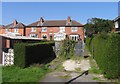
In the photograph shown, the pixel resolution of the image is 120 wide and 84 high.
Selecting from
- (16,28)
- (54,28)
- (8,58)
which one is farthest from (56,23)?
(8,58)

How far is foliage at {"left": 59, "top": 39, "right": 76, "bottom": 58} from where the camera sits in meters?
25.4

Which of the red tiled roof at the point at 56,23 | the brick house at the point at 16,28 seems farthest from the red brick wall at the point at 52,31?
the brick house at the point at 16,28

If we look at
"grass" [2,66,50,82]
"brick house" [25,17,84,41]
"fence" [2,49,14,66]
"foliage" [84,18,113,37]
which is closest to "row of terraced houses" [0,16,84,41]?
"brick house" [25,17,84,41]

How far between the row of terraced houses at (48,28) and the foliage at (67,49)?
40.8m

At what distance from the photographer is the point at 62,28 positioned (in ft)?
225

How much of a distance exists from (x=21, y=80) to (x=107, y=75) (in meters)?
4.41

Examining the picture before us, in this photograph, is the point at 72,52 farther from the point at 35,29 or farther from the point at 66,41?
the point at 35,29

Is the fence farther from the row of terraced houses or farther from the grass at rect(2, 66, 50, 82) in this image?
the row of terraced houses

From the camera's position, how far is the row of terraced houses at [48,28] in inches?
2662

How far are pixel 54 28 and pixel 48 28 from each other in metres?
1.78

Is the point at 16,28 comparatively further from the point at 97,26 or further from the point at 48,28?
the point at 97,26

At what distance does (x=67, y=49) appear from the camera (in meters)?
25.9

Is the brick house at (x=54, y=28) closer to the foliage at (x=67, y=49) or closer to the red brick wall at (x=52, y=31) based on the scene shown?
the red brick wall at (x=52, y=31)

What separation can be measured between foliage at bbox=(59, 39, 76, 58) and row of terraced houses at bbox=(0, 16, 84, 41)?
40.8 meters
